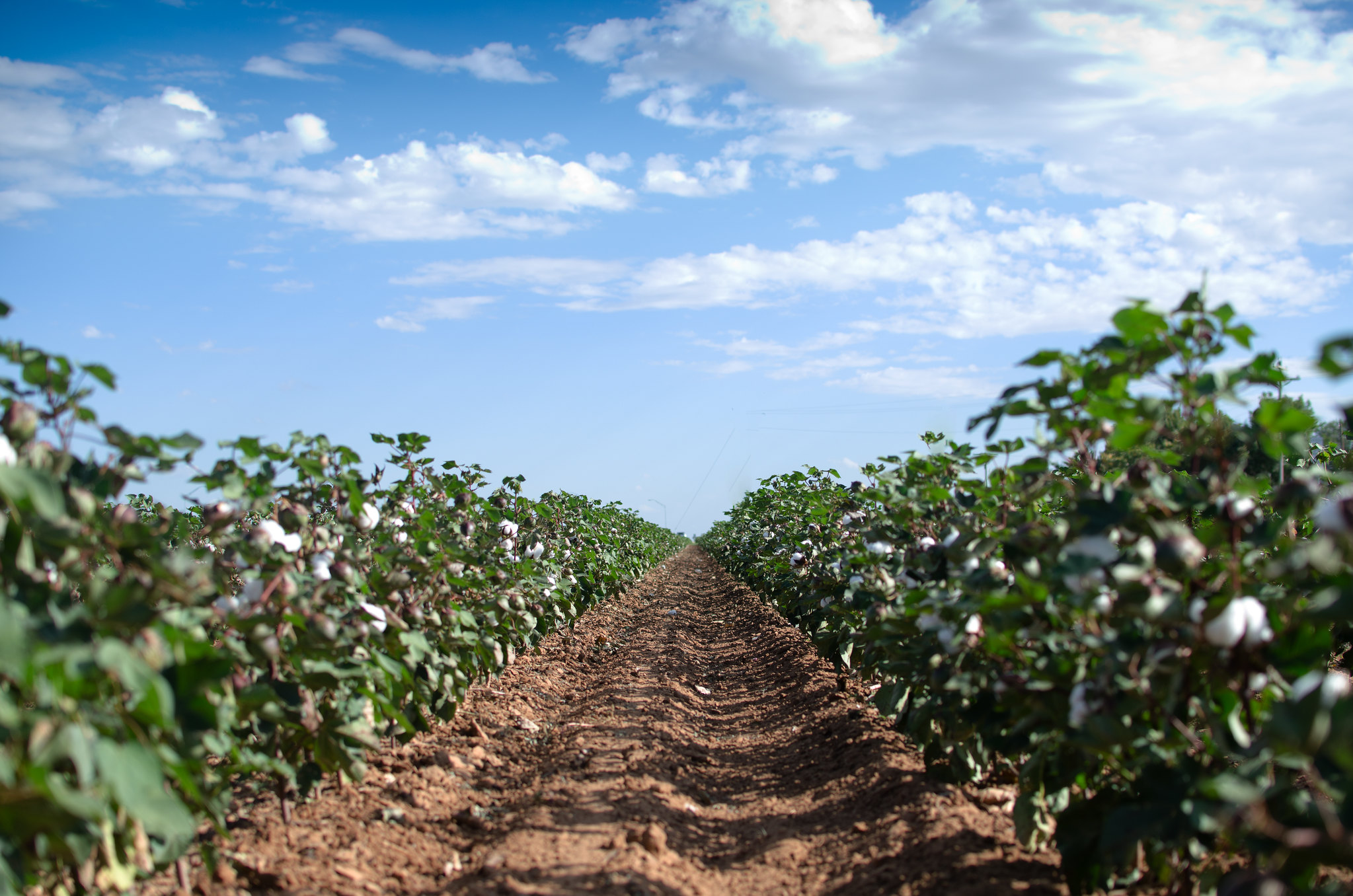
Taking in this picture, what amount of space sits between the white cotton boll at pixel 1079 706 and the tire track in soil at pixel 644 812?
0.87 meters

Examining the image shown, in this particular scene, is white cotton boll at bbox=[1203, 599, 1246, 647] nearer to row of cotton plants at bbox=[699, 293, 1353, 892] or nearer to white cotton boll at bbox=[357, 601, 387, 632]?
row of cotton plants at bbox=[699, 293, 1353, 892]

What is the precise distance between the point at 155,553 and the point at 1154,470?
2517mm

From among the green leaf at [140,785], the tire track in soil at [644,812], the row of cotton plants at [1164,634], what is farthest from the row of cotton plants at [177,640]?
the row of cotton plants at [1164,634]

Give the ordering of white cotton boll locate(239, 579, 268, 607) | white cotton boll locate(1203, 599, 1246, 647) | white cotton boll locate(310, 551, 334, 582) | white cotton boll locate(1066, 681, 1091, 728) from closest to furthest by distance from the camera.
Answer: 1. white cotton boll locate(1203, 599, 1246, 647)
2. white cotton boll locate(1066, 681, 1091, 728)
3. white cotton boll locate(239, 579, 268, 607)
4. white cotton boll locate(310, 551, 334, 582)

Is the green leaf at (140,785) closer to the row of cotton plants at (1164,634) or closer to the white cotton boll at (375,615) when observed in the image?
the white cotton boll at (375,615)

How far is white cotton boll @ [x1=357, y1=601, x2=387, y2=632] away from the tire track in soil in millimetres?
820

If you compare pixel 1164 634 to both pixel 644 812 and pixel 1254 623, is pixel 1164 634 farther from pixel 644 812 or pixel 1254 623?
pixel 644 812

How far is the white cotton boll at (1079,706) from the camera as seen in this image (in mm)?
2094

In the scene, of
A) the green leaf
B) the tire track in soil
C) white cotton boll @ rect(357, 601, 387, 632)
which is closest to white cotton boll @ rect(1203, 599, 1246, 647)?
the tire track in soil

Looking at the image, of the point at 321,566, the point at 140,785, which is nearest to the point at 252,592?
the point at 321,566

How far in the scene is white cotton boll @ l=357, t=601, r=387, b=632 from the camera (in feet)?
9.78

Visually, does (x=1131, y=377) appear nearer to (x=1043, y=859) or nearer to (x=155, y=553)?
(x=1043, y=859)

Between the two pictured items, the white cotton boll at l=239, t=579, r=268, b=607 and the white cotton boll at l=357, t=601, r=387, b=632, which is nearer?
the white cotton boll at l=239, t=579, r=268, b=607

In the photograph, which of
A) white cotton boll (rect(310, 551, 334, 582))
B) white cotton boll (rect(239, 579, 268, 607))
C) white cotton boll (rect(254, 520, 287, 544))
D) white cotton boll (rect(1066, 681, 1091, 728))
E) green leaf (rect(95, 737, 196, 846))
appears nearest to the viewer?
green leaf (rect(95, 737, 196, 846))
